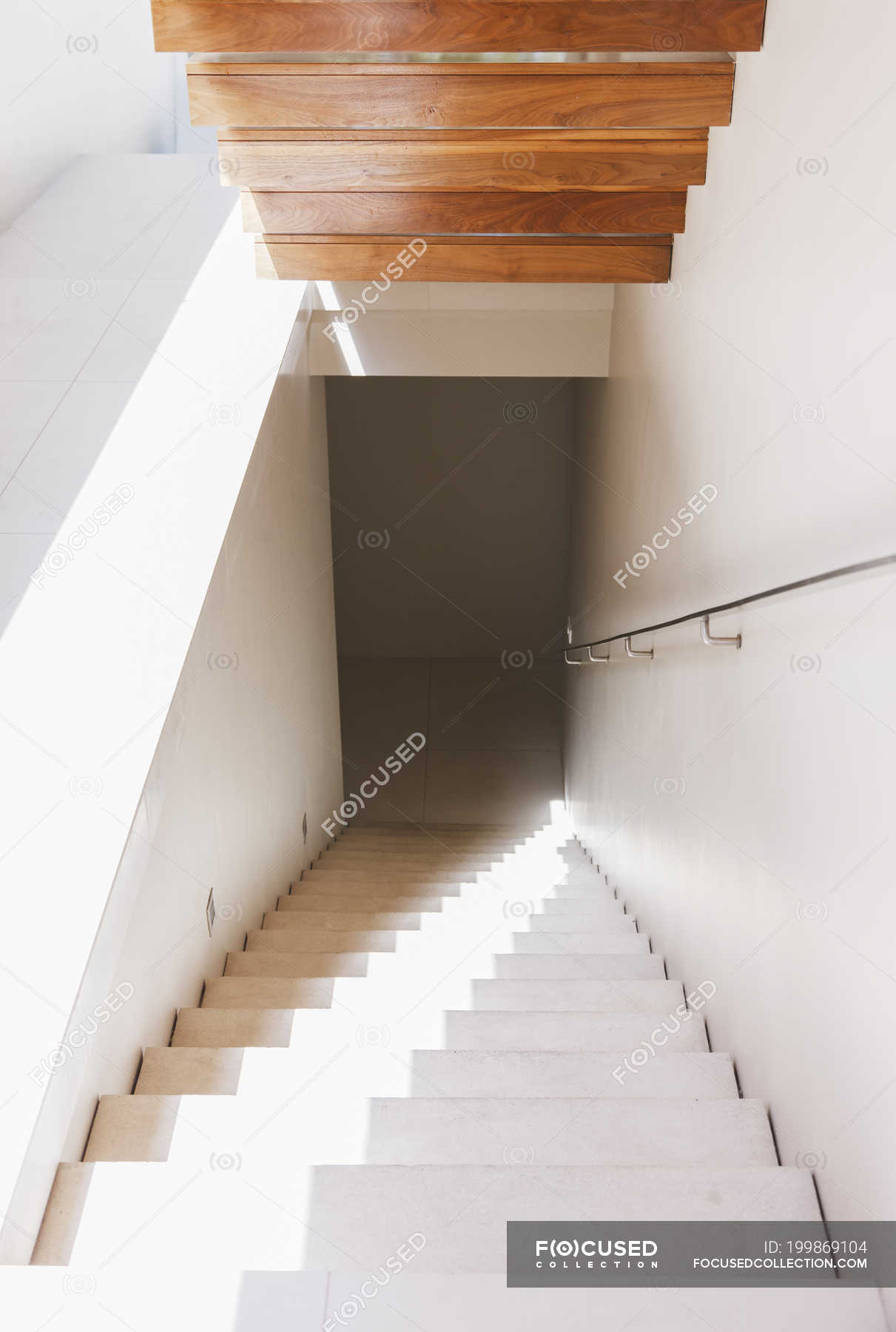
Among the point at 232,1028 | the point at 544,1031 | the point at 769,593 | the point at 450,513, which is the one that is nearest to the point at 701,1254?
the point at 544,1031

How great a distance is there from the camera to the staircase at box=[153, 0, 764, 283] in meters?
2.83

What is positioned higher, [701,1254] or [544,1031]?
[544,1031]

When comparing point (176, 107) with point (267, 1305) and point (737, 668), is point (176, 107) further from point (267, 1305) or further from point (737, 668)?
point (267, 1305)

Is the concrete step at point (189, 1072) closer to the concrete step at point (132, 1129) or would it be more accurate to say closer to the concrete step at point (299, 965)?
the concrete step at point (132, 1129)

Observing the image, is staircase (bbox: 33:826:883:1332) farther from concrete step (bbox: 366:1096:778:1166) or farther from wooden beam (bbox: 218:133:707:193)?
wooden beam (bbox: 218:133:707:193)

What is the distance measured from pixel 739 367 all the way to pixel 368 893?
3.00 metres

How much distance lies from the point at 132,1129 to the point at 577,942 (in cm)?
201

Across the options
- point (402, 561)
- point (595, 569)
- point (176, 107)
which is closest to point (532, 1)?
point (595, 569)

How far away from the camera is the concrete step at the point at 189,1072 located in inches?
88.1

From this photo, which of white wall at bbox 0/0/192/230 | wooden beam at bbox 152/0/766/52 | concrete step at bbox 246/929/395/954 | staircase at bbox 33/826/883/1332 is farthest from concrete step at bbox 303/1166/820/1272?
white wall at bbox 0/0/192/230

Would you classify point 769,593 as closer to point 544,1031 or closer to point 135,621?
point 544,1031

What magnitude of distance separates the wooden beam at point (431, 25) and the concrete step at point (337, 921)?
2.98 metres

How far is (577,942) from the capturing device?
3.64 meters

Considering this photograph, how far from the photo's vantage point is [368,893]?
470 centimetres
